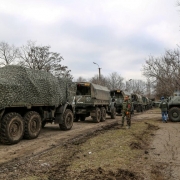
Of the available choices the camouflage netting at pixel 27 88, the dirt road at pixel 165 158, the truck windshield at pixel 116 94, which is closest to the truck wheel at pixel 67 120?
the camouflage netting at pixel 27 88

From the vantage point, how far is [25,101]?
29.8 ft

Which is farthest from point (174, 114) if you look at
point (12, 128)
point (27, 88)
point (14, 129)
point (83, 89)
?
point (12, 128)

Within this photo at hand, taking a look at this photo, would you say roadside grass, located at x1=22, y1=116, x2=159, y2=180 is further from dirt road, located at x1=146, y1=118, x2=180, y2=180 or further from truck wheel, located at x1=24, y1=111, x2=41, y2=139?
truck wheel, located at x1=24, y1=111, x2=41, y2=139

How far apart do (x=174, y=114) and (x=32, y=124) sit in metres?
11.6

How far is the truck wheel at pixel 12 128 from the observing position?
8.32 meters

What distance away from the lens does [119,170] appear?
539 centimetres

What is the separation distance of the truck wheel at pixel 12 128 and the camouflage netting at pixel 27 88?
0.48m

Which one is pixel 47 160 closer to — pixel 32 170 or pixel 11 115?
pixel 32 170

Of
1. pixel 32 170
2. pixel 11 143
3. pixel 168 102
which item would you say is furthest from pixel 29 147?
pixel 168 102

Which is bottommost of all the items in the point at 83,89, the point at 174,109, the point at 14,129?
the point at 14,129

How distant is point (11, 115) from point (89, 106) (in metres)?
8.61

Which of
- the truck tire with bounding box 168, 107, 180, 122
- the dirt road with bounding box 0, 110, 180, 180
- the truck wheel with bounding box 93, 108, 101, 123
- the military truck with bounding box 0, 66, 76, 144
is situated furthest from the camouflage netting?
the truck tire with bounding box 168, 107, 180, 122

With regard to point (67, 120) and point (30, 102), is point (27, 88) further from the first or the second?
point (67, 120)

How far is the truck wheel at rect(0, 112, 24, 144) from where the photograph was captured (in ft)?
27.3
